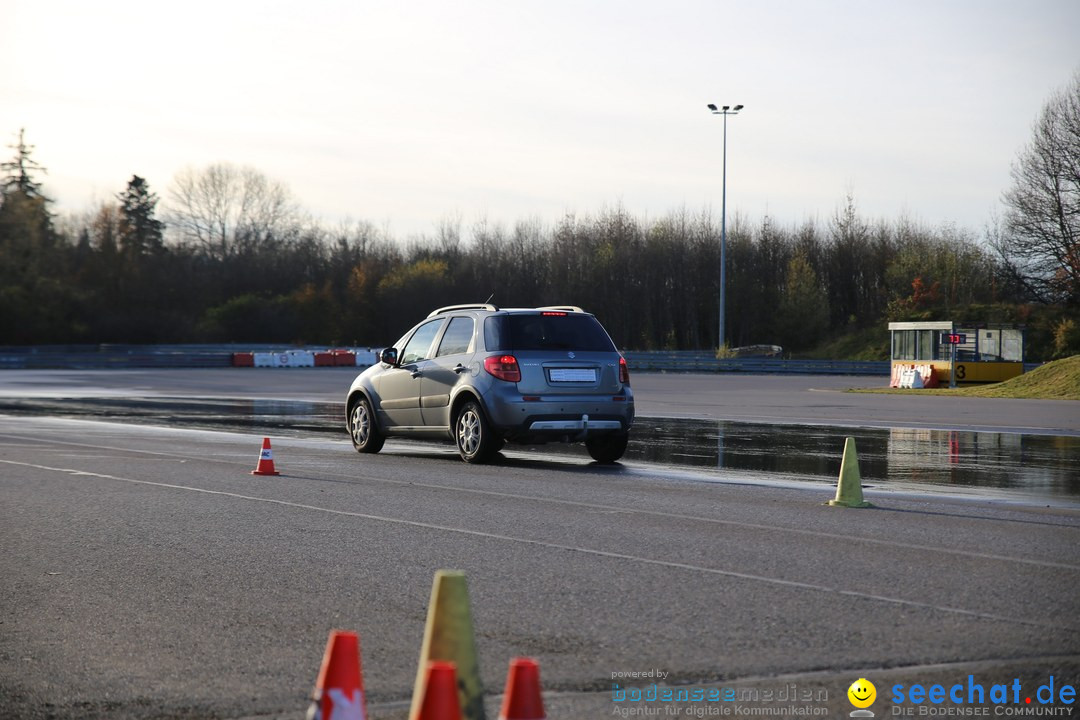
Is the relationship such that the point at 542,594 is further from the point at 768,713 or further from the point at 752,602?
the point at 768,713

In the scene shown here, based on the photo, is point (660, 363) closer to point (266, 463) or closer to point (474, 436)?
point (474, 436)

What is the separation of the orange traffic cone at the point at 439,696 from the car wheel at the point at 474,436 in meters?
11.3

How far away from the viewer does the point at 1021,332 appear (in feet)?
143

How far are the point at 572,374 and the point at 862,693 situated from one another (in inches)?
393

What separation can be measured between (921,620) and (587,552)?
273 cm

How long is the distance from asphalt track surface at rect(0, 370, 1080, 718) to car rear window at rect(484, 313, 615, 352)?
1582mm

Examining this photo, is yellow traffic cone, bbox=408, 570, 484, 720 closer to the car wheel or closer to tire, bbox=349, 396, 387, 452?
the car wheel

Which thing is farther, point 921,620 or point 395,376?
point 395,376

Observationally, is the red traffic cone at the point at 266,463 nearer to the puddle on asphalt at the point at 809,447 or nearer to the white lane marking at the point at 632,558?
the white lane marking at the point at 632,558

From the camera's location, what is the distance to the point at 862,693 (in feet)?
16.5

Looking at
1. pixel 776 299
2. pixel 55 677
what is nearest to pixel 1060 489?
pixel 55 677

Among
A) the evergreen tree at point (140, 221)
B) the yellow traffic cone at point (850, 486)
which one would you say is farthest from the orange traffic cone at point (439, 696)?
the evergreen tree at point (140, 221)

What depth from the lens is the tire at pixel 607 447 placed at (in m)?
15.5

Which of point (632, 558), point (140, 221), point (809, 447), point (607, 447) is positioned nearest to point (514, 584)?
point (632, 558)
